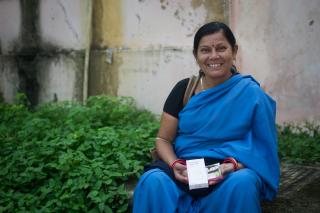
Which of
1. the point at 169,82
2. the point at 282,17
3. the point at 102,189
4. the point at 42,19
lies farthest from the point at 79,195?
the point at 42,19

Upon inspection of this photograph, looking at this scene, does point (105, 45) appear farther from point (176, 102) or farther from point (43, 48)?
point (176, 102)

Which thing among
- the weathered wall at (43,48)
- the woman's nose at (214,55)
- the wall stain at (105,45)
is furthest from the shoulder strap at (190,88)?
the weathered wall at (43,48)

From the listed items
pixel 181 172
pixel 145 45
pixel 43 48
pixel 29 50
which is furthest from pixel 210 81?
pixel 29 50

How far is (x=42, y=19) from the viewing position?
6.21 meters

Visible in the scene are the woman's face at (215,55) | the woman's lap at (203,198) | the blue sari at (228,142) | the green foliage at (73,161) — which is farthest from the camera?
the green foliage at (73,161)

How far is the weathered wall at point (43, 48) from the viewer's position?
6.02 meters

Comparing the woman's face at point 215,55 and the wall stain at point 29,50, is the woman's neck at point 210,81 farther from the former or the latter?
the wall stain at point 29,50

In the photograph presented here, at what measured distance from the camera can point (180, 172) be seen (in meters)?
2.73

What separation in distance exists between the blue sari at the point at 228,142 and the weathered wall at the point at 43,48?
11.2 ft

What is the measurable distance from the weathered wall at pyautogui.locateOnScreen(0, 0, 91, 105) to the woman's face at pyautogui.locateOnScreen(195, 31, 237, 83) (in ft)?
11.0

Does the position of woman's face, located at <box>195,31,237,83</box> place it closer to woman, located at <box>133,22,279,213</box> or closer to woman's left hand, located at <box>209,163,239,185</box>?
woman, located at <box>133,22,279,213</box>

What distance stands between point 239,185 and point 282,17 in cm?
267

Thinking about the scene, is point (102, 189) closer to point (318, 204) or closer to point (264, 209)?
point (264, 209)

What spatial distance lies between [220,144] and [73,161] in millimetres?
1310
